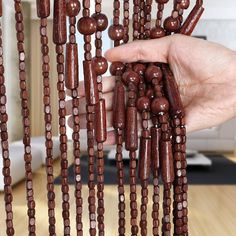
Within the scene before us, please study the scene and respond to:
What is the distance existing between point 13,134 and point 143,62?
7.41m

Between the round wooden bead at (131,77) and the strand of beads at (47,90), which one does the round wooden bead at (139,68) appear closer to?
the round wooden bead at (131,77)

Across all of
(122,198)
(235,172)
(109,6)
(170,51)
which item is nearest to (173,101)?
(170,51)

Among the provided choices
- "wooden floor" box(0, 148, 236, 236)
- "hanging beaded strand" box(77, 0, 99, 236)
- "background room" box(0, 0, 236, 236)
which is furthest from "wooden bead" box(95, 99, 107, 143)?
"wooden floor" box(0, 148, 236, 236)

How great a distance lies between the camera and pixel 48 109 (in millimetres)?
869

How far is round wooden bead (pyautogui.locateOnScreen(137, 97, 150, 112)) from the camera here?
86 cm

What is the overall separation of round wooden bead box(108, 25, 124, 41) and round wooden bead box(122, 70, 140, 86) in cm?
7

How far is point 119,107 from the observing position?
880 mm

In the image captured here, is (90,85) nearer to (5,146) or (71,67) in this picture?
(71,67)

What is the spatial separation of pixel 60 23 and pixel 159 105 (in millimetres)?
238

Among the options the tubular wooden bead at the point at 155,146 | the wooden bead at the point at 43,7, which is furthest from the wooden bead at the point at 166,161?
the wooden bead at the point at 43,7

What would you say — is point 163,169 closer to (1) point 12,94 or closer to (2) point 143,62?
(2) point 143,62

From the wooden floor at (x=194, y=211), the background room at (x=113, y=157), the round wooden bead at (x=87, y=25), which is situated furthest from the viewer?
the background room at (x=113, y=157)

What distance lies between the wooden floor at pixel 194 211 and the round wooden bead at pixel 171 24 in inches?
99.4

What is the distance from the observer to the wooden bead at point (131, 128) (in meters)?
0.87
